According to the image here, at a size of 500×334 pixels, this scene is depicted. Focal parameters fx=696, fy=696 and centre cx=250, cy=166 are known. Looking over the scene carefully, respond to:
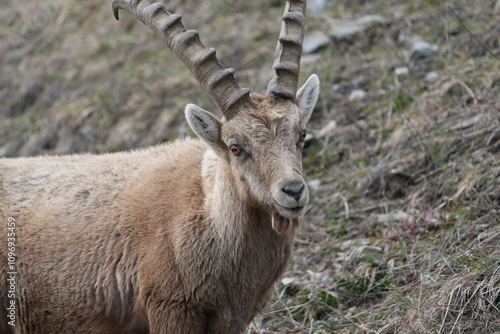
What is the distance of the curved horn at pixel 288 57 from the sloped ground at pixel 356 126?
219 cm

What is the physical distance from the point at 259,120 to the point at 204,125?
0.57 metres

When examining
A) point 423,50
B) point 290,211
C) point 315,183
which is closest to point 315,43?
point 423,50

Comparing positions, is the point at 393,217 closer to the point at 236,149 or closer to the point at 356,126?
the point at 356,126

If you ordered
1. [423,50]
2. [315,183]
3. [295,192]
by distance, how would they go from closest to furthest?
[295,192]
[315,183]
[423,50]

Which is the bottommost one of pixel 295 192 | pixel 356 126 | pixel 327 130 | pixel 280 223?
pixel 356 126

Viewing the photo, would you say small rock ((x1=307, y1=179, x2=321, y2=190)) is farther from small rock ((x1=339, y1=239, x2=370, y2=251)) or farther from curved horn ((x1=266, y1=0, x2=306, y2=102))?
curved horn ((x1=266, y1=0, x2=306, y2=102))

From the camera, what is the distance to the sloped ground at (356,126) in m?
7.32

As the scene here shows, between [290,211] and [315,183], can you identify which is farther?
[315,183]

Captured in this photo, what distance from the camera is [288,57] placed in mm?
6727

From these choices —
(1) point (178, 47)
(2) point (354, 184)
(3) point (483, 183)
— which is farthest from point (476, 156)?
(1) point (178, 47)

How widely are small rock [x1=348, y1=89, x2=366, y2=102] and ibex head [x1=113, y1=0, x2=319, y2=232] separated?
A: 15.5 ft

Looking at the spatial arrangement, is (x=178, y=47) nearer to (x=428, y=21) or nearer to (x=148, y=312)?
(x=148, y=312)

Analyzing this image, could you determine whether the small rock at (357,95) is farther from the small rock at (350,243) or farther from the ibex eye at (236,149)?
the ibex eye at (236,149)

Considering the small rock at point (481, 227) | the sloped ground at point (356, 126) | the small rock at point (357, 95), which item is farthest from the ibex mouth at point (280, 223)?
the small rock at point (357, 95)
